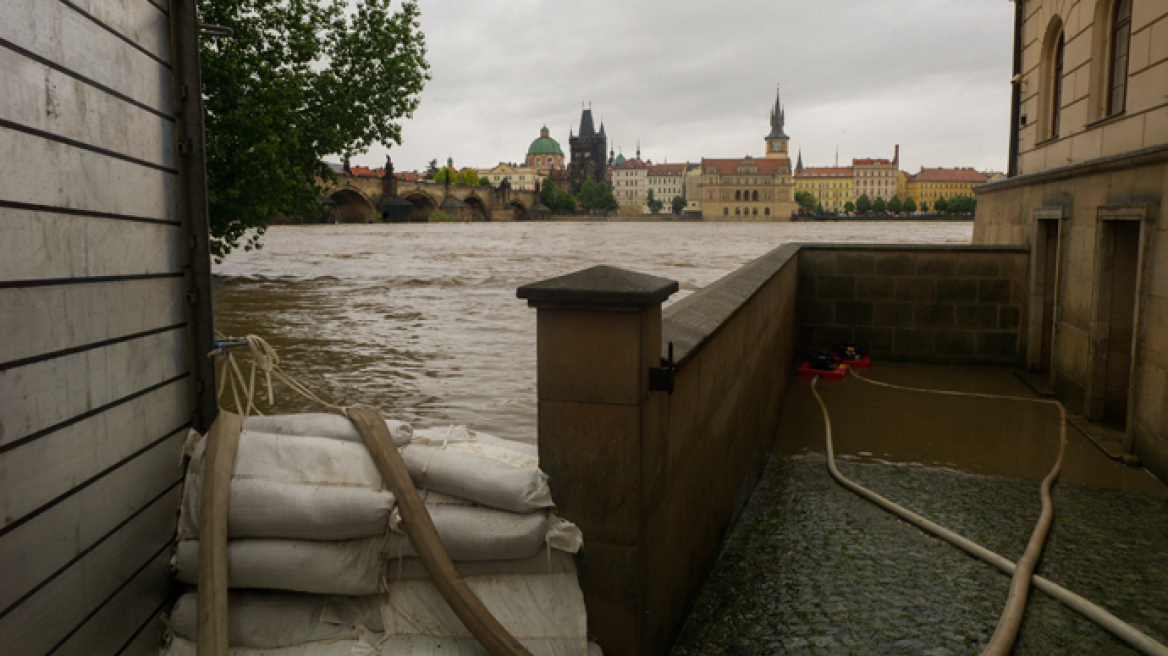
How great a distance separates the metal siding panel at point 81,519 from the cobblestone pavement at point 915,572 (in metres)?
2.10

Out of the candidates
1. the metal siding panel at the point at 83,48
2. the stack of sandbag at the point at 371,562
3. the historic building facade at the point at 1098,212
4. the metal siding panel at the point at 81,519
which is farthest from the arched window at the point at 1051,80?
the metal siding panel at the point at 81,519

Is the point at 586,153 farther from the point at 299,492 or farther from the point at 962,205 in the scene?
the point at 299,492

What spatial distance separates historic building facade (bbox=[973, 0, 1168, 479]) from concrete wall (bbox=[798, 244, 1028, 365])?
31 cm

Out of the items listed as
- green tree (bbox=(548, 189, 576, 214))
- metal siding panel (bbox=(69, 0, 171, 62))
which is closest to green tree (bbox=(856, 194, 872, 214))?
green tree (bbox=(548, 189, 576, 214))

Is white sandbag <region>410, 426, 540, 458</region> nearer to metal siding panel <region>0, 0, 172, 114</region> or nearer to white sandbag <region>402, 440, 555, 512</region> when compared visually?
white sandbag <region>402, 440, 555, 512</region>

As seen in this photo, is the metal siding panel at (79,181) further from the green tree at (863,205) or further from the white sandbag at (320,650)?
the green tree at (863,205)

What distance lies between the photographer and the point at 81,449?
2.63 m

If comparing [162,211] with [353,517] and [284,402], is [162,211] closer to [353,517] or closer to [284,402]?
[353,517]

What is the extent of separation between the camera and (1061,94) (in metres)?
10.2

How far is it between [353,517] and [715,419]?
195 centimetres

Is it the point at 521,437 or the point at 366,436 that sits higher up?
the point at 366,436

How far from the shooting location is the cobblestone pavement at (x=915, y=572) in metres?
3.64

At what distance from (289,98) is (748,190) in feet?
474

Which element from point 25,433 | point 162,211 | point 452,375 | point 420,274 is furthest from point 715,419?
point 420,274
